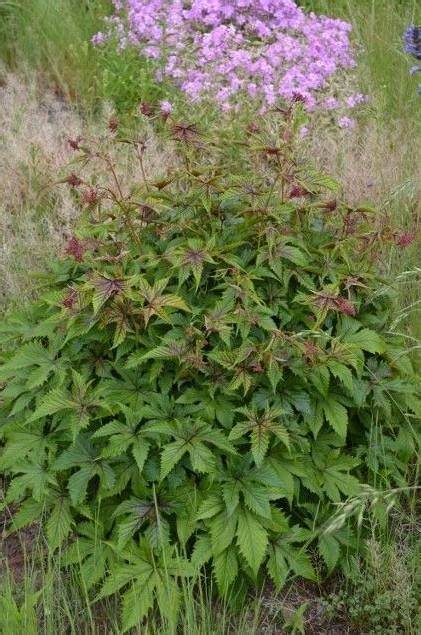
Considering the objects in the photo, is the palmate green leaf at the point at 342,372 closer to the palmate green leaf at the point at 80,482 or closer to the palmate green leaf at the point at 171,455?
the palmate green leaf at the point at 171,455

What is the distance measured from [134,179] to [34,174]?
1.84 feet

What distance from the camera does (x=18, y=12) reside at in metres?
6.53

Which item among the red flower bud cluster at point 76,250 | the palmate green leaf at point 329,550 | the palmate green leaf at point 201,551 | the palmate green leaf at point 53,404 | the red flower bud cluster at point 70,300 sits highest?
the red flower bud cluster at point 76,250

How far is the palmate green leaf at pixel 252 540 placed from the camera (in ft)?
7.85

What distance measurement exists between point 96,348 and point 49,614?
0.88 m

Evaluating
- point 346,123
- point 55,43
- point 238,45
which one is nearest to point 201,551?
point 346,123

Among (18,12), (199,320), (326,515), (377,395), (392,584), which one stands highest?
(18,12)

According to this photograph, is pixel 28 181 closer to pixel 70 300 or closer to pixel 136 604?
pixel 70 300

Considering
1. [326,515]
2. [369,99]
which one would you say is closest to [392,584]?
[326,515]

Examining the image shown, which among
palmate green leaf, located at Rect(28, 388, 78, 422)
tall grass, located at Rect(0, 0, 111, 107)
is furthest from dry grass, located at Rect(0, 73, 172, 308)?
palmate green leaf, located at Rect(28, 388, 78, 422)

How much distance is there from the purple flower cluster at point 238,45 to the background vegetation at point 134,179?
0.20m

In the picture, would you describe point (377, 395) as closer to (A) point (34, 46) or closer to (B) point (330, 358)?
(B) point (330, 358)

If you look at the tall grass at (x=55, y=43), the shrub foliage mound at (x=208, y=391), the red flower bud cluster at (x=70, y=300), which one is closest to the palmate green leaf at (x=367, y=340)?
the shrub foliage mound at (x=208, y=391)

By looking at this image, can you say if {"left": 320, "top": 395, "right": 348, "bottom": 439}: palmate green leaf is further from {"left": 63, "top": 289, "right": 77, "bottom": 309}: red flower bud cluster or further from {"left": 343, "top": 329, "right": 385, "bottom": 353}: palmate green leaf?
{"left": 63, "top": 289, "right": 77, "bottom": 309}: red flower bud cluster
